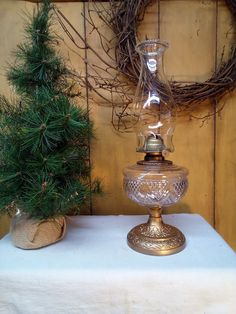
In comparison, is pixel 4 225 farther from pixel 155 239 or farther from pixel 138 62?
pixel 138 62

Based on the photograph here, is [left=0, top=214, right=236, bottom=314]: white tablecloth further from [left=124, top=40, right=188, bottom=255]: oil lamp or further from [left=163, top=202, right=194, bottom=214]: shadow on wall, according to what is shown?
[left=163, top=202, right=194, bottom=214]: shadow on wall

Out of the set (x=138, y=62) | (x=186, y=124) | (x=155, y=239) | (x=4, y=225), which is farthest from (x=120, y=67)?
(x=4, y=225)

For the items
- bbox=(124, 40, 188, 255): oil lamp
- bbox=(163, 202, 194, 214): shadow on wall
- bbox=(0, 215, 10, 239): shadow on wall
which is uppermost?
bbox=(124, 40, 188, 255): oil lamp

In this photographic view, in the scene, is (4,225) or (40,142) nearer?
(40,142)

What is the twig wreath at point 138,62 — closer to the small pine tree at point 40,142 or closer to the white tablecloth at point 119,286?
the small pine tree at point 40,142

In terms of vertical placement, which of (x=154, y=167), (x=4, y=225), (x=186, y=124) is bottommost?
(x=4, y=225)

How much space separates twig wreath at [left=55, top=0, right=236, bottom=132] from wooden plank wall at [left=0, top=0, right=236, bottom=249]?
2 centimetres

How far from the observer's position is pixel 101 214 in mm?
749

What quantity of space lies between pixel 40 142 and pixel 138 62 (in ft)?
1.20

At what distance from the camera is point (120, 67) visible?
676 mm

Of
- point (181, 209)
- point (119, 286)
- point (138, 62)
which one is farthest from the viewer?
point (181, 209)

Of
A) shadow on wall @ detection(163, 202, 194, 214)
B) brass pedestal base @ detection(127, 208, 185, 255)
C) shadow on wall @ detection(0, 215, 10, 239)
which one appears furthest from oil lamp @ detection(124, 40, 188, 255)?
shadow on wall @ detection(0, 215, 10, 239)

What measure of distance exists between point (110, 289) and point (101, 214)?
0.35 m

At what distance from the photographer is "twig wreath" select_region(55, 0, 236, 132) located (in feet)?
2.11
